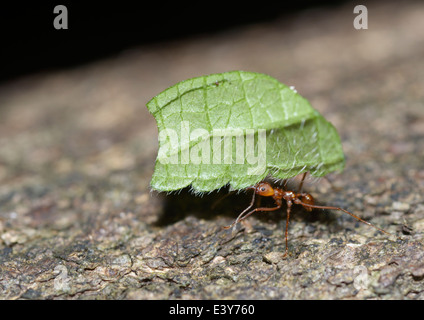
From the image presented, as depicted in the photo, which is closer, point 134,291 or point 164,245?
point 134,291

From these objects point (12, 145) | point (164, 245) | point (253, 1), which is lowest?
point (164, 245)

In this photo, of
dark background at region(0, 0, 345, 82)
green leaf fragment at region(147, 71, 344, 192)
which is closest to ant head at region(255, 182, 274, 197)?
green leaf fragment at region(147, 71, 344, 192)

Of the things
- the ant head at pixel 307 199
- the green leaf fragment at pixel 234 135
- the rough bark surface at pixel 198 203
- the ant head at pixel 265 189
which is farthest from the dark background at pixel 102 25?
the ant head at pixel 307 199

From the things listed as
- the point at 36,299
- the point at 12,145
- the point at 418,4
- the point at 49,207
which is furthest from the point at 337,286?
the point at 418,4

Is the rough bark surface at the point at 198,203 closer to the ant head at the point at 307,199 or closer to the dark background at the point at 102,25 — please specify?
the ant head at the point at 307,199

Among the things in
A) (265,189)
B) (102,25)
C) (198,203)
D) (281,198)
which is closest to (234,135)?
(265,189)

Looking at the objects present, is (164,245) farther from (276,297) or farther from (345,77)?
(345,77)
